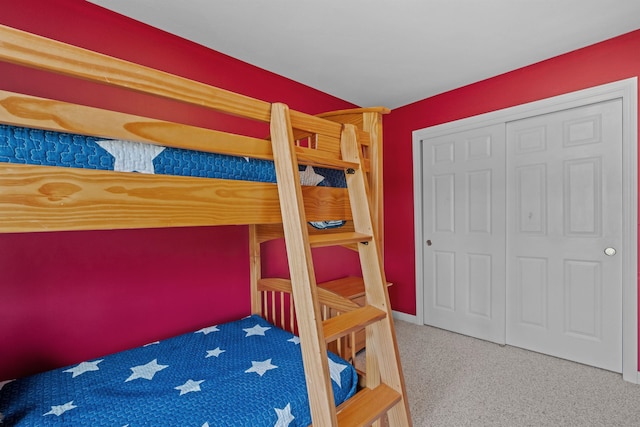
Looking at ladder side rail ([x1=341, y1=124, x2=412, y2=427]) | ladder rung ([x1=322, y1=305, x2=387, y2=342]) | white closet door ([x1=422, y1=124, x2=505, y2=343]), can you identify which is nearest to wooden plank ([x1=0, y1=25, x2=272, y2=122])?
ladder side rail ([x1=341, y1=124, x2=412, y2=427])

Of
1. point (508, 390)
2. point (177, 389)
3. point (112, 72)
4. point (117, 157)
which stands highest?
point (112, 72)

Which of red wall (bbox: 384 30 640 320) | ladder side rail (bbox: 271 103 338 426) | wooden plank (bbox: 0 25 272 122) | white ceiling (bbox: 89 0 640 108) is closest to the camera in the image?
wooden plank (bbox: 0 25 272 122)

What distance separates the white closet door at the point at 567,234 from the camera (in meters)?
2.09

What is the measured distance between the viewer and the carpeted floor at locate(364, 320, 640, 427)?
5.54ft

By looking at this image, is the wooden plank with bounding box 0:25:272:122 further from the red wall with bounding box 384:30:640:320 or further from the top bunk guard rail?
the red wall with bounding box 384:30:640:320

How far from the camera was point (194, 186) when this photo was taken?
37.4 inches

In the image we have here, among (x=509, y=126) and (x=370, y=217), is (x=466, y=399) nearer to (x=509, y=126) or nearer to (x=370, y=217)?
(x=370, y=217)

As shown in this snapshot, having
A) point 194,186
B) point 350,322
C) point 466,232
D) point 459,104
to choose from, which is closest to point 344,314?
point 350,322

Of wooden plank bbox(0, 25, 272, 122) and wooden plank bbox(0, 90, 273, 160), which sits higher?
wooden plank bbox(0, 25, 272, 122)

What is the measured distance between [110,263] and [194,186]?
1.11 meters

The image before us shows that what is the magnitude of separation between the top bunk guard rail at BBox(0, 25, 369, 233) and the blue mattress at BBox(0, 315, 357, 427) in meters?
0.71

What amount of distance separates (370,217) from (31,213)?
1.05 meters

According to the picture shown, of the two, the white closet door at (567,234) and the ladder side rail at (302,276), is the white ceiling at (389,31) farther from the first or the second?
the ladder side rail at (302,276)

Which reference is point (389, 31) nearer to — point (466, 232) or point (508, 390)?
point (466, 232)
